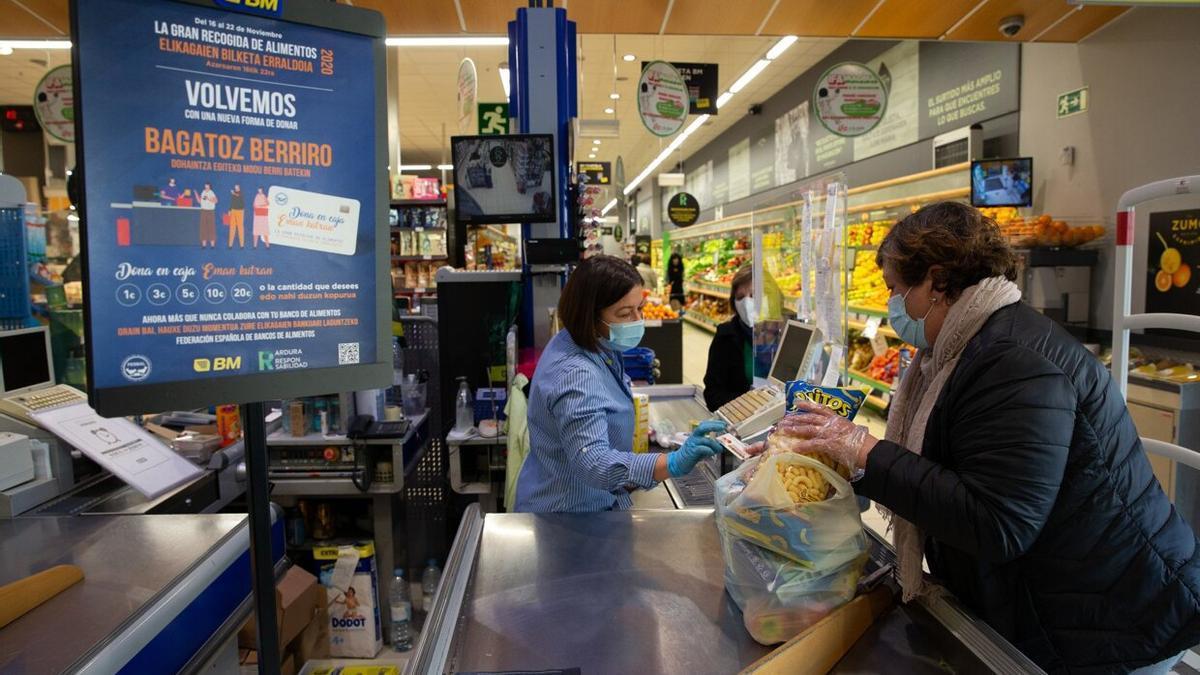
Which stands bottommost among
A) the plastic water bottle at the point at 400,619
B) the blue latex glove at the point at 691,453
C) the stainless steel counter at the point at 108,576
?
the plastic water bottle at the point at 400,619

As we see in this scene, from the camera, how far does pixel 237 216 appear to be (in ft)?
3.72

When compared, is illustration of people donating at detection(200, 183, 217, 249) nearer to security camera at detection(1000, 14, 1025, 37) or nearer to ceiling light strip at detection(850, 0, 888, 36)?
ceiling light strip at detection(850, 0, 888, 36)

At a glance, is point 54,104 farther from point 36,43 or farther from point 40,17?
point 40,17

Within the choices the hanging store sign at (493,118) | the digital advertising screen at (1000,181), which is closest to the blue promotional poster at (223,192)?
the digital advertising screen at (1000,181)

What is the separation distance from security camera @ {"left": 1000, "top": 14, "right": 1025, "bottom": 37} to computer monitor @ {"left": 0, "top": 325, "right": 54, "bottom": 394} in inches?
254

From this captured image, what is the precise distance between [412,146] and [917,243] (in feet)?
62.4

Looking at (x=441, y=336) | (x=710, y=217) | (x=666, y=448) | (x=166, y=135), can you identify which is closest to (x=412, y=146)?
(x=710, y=217)

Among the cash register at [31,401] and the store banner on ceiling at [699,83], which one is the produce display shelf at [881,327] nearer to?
the store banner on ceiling at [699,83]

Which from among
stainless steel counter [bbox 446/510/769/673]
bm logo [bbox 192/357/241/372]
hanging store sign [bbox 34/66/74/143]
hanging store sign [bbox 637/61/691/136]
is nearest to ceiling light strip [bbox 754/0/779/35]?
hanging store sign [bbox 637/61/691/136]

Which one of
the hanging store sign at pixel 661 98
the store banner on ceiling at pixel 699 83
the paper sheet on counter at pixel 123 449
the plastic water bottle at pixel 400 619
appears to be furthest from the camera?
the store banner on ceiling at pixel 699 83

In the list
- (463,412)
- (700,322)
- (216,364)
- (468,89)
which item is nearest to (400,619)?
(463,412)

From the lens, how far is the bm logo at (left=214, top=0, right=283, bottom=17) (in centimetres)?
110

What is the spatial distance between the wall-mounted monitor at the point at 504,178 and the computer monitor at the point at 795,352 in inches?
64.2

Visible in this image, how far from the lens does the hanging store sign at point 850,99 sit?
642cm
